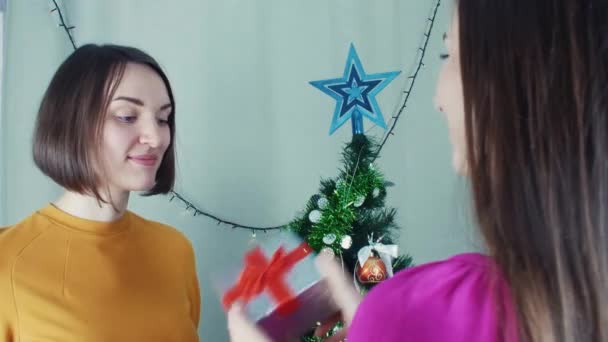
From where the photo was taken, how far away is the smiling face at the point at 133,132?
91cm

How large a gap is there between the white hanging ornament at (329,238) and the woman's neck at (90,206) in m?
0.41

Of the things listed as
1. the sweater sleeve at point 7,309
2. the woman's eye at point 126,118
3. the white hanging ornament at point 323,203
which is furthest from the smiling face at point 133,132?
the white hanging ornament at point 323,203

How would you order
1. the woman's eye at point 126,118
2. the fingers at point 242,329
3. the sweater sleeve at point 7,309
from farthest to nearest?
the woman's eye at point 126,118 < the sweater sleeve at point 7,309 < the fingers at point 242,329

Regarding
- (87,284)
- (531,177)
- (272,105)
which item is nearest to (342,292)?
(531,177)

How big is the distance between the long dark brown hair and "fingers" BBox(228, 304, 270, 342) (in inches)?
12.4

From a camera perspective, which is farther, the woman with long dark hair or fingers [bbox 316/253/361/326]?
fingers [bbox 316/253/361/326]

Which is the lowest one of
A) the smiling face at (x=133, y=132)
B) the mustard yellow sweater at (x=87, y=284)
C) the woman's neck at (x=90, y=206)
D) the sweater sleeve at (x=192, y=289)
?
the sweater sleeve at (x=192, y=289)

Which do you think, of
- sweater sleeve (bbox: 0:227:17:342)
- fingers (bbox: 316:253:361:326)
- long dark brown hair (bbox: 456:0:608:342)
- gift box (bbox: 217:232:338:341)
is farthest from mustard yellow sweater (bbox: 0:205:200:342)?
long dark brown hair (bbox: 456:0:608:342)

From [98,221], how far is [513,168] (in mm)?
775

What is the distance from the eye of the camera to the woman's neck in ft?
3.09

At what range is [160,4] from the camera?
4.60 ft

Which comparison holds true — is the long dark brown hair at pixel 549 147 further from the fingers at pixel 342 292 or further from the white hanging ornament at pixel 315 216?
the white hanging ornament at pixel 315 216

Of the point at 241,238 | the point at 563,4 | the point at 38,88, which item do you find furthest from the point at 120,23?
the point at 563,4

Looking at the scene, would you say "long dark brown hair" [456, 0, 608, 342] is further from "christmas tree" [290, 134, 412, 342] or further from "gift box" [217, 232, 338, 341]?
"christmas tree" [290, 134, 412, 342]
